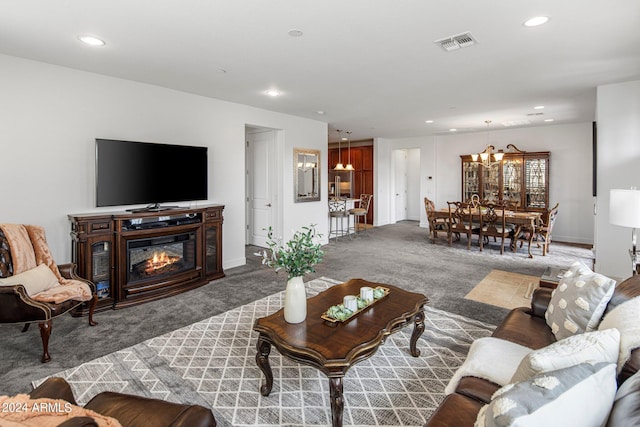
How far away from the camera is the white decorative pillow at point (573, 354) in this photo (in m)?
1.19

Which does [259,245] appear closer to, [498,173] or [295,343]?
[295,343]

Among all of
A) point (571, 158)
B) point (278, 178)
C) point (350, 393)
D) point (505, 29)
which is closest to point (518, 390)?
point (350, 393)

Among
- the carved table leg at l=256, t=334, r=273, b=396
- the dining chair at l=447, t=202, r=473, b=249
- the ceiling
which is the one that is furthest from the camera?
the dining chair at l=447, t=202, r=473, b=249

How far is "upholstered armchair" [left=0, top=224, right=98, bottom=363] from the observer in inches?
106

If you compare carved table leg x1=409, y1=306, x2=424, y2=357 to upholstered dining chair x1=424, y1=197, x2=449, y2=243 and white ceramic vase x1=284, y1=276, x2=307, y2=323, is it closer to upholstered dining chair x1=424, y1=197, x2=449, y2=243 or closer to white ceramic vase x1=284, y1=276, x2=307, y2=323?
white ceramic vase x1=284, y1=276, x2=307, y2=323

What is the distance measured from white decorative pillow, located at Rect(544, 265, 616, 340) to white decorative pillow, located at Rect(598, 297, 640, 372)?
0.41ft

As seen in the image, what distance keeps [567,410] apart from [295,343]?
138cm

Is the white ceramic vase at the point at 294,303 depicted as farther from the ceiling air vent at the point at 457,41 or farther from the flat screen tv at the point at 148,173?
the flat screen tv at the point at 148,173

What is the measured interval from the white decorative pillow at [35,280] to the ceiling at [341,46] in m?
2.11

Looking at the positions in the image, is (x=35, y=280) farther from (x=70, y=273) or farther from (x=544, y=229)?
(x=544, y=229)

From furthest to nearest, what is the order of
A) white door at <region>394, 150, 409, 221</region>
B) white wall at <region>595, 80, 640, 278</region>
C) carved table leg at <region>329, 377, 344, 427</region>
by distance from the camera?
white door at <region>394, 150, 409, 221</region>, white wall at <region>595, 80, 640, 278</region>, carved table leg at <region>329, 377, 344, 427</region>

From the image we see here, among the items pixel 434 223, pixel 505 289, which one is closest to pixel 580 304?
pixel 505 289

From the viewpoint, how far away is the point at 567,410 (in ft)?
3.15

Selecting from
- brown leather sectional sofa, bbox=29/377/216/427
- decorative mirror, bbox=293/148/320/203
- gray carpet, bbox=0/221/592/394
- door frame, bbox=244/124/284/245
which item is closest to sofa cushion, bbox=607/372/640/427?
brown leather sectional sofa, bbox=29/377/216/427
